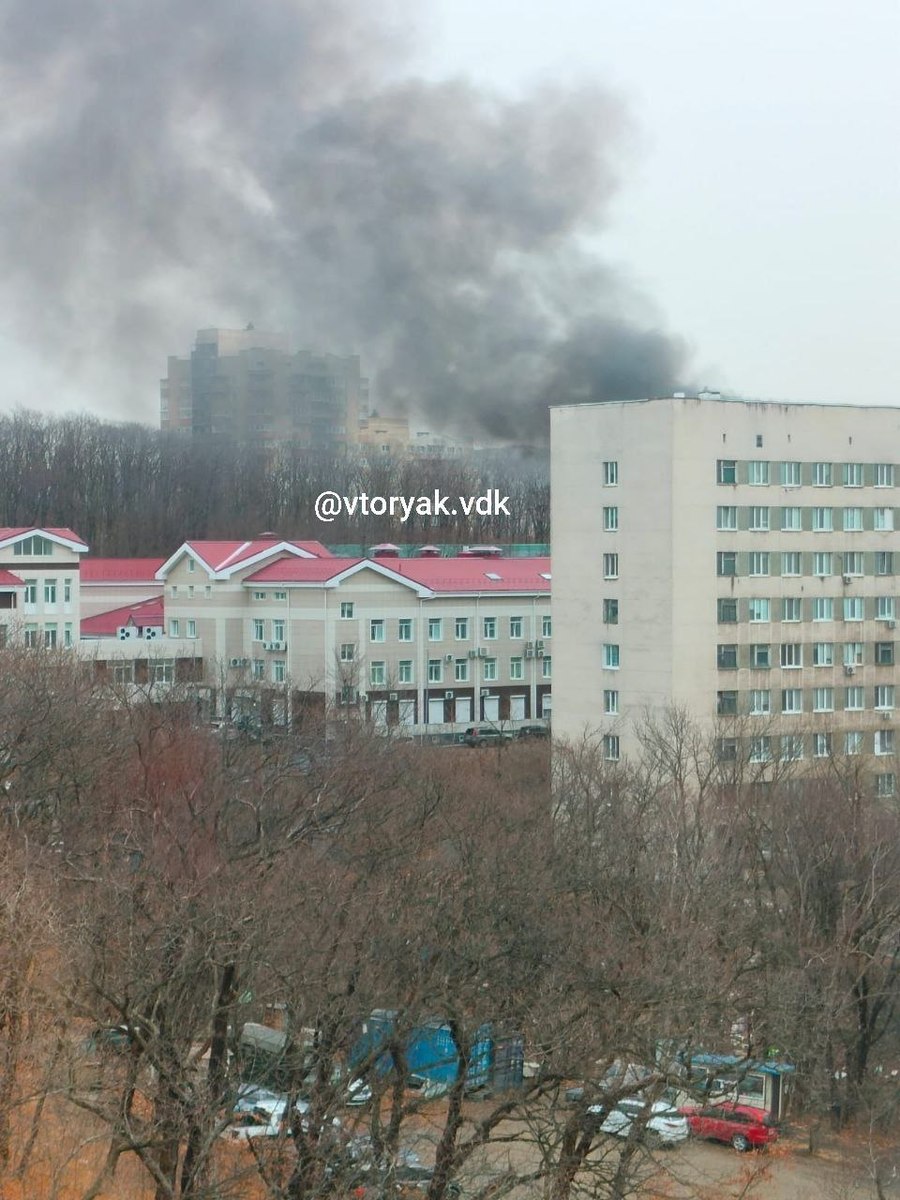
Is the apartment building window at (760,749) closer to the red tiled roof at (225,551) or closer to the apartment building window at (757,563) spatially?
the apartment building window at (757,563)

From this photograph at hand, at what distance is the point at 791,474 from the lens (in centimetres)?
1549

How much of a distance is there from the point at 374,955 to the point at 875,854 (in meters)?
4.60

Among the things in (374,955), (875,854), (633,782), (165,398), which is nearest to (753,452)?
(633,782)

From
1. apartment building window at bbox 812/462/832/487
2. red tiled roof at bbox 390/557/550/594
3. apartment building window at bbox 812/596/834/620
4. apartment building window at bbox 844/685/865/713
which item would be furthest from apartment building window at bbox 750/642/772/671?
red tiled roof at bbox 390/557/550/594

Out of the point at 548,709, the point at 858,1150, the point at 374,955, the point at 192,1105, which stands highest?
the point at 548,709

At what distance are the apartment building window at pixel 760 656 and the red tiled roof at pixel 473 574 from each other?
30.3ft

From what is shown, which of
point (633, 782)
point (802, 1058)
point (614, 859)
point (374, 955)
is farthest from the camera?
point (633, 782)

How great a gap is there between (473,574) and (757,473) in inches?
406

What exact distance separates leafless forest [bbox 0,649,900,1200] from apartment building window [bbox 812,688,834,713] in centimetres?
307

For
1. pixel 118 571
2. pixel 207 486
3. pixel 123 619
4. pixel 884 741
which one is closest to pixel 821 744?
pixel 884 741

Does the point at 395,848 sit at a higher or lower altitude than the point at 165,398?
lower

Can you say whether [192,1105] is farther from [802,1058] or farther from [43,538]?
[43,538]

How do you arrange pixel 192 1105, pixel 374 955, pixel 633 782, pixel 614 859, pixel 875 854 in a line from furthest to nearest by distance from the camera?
1. pixel 633 782
2. pixel 875 854
3. pixel 614 859
4. pixel 374 955
5. pixel 192 1105

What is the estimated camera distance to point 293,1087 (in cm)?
642
